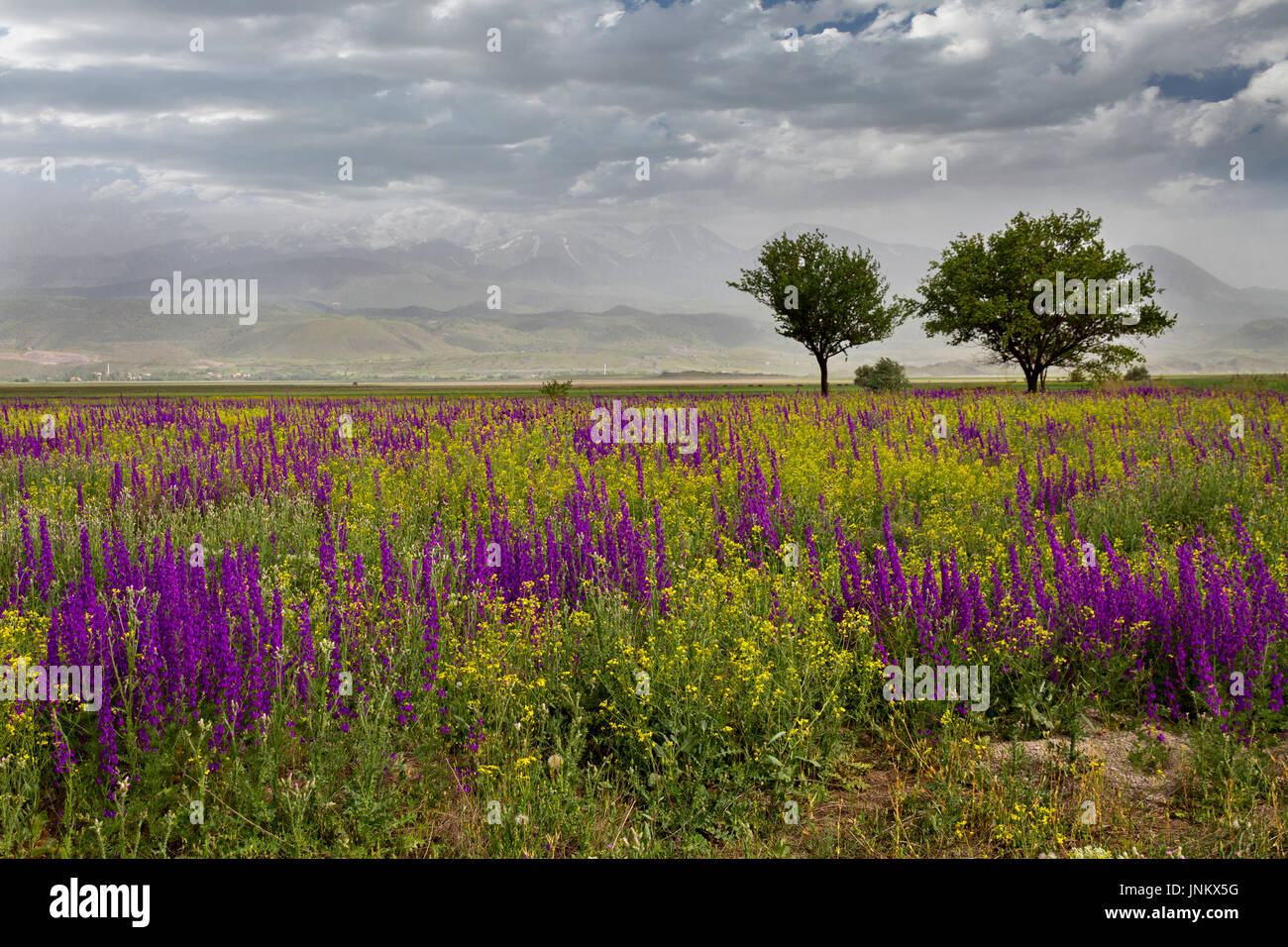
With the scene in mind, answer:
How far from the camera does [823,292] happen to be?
47.3 meters

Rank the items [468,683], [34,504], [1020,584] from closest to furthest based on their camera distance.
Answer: [468,683] → [1020,584] → [34,504]

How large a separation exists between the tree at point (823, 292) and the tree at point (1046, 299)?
6.86 m

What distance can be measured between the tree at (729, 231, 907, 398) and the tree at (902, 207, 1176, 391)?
6858 mm

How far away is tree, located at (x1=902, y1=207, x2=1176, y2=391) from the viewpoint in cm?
3734

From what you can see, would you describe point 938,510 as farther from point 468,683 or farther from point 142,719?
point 142,719

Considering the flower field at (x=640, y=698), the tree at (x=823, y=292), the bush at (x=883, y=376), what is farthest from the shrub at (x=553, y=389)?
the bush at (x=883, y=376)

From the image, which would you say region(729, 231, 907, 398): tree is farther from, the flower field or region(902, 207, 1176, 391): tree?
the flower field

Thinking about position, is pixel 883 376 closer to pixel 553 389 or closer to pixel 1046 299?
pixel 1046 299

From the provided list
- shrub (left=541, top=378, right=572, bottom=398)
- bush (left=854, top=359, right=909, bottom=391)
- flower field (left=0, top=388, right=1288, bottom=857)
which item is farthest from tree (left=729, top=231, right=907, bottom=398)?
flower field (left=0, top=388, right=1288, bottom=857)

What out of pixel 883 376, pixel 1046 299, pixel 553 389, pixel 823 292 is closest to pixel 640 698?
pixel 553 389

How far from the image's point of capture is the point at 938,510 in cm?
851

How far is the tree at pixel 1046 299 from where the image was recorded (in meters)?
37.3

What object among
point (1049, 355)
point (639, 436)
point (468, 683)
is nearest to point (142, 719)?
point (468, 683)

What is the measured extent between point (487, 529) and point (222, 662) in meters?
4.18
